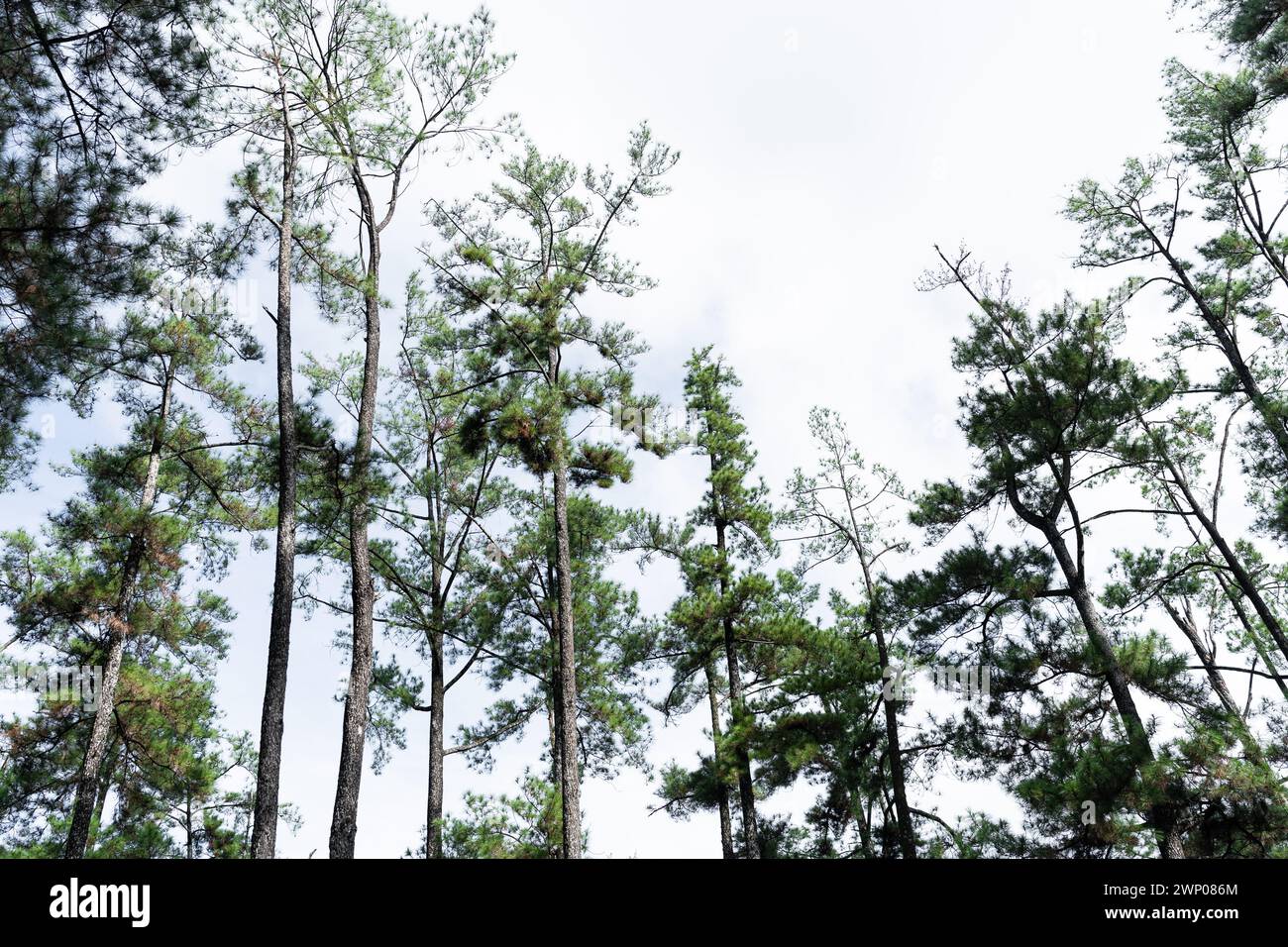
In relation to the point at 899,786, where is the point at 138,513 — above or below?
above

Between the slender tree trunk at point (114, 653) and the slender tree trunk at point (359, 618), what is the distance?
4.59 meters

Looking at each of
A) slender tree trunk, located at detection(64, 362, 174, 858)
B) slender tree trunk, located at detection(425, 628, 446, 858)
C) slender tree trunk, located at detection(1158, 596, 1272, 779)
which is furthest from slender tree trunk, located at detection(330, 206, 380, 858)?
slender tree trunk, located at detection(1158, 596, 1272, 779)

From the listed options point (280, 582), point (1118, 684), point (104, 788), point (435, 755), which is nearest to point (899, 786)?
point (1118, 684)

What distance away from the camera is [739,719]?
13734 millimetres

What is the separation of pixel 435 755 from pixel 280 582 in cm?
752

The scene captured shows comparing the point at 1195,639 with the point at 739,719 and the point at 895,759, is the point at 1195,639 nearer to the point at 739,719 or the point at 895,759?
the point at 895,759

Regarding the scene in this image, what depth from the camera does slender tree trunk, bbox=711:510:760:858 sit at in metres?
13.1

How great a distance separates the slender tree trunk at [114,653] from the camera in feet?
34.9

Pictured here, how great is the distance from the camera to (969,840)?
460 inches

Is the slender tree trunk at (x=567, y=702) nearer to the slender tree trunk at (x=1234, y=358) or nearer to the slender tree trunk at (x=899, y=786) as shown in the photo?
the slender tree trunk at (x=899, y=786)

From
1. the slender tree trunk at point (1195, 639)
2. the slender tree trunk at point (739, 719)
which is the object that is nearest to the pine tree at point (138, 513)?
the slender tree trunk at point (739, 719)

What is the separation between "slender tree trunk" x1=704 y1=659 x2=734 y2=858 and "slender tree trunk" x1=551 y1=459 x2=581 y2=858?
3.71 m

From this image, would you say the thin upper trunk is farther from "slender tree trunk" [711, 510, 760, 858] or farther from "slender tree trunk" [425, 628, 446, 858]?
"slender tree trunk" [425, 628, 446, 858]
